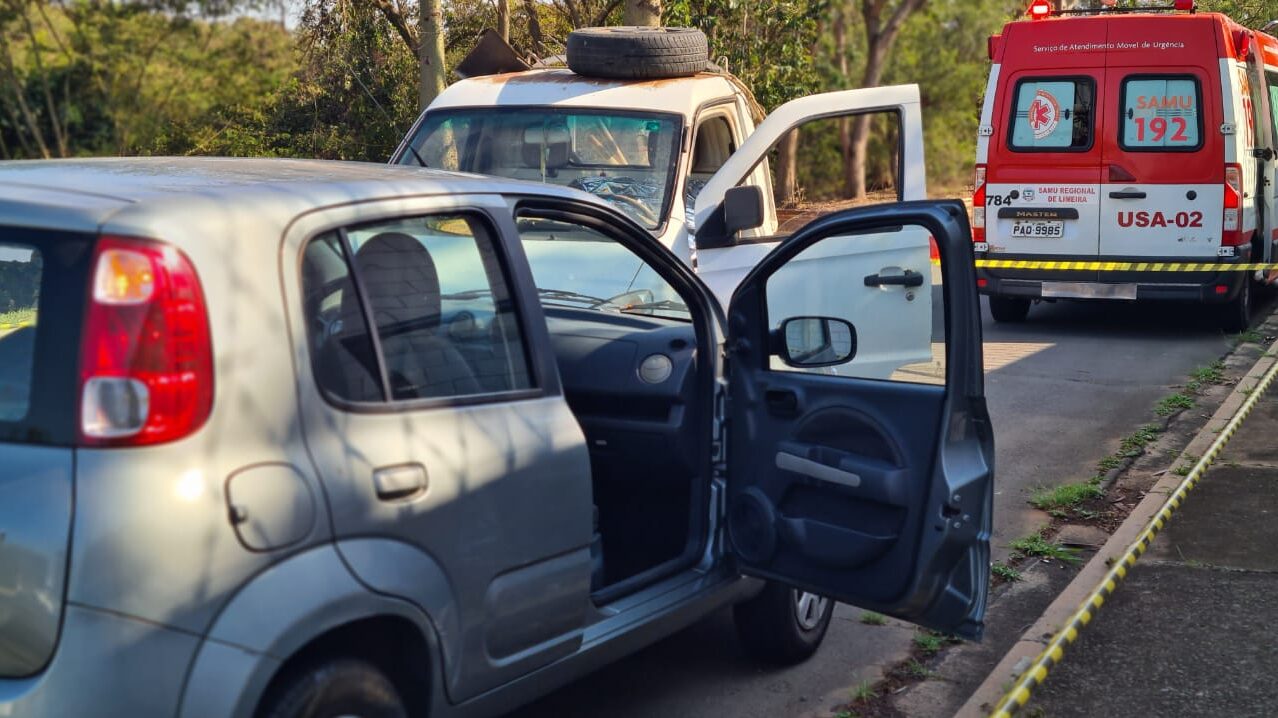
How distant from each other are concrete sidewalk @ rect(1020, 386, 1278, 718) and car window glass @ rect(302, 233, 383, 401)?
2.52m

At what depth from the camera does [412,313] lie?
338cm

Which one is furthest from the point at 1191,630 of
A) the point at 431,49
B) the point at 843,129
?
the point at 843,129

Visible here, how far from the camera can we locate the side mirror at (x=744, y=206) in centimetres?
668

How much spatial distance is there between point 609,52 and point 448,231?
15.4 ft

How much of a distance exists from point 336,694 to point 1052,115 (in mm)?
10397

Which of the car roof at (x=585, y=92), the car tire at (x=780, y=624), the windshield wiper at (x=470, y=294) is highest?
the car roof at (x=585, y=92)

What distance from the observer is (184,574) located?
8.81 ft

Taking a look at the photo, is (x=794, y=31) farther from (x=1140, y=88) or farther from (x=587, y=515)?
(x=587, y=515)

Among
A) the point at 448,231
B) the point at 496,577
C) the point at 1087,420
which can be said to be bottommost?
the point at 1087,420

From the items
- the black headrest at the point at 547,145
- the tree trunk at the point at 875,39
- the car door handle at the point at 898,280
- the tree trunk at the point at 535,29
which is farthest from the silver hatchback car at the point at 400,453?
the tree trunk at the point at 875,39

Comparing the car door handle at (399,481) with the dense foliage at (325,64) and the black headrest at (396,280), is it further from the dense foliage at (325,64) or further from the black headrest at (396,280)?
the dense foliage at (325,64)

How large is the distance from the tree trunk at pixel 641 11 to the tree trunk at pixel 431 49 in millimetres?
1664

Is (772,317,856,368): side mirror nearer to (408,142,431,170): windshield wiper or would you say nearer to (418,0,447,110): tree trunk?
(408,142,431,170): windshield wiper

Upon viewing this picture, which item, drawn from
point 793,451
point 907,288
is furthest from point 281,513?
point 907,288
